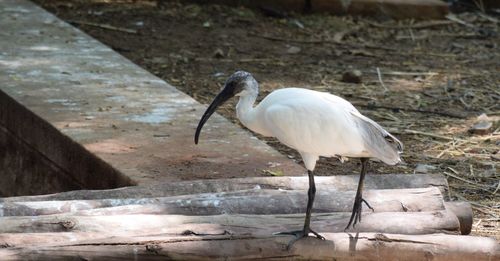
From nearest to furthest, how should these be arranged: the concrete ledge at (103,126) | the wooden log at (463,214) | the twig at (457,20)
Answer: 1. the wooden log at (463,214)
2. the concrete ledge at (103,126)
3. the twig at (457,20)

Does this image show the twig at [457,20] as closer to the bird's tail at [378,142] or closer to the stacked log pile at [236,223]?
the stacked log pile at [236,223]

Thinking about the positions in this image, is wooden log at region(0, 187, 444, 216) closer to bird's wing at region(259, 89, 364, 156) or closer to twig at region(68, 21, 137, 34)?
bird's wing at region(259, 89, 364, 156)

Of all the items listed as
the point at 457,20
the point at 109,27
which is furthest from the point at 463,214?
the point at 457,20

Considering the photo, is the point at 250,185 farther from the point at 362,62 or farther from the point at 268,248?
the point at 362,62

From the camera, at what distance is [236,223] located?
Result: 168 inches

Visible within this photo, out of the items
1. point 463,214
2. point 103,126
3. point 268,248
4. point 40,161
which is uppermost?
point 268,248

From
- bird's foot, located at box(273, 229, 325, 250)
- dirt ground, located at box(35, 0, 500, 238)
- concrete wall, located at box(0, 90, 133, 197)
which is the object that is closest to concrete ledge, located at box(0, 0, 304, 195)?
concrete wall, located at box(0, 90, 133, 197)

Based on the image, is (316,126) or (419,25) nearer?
(316,126)

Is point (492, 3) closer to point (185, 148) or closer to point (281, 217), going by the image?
point (185, 148)

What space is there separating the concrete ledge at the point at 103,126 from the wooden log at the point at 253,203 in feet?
2.03

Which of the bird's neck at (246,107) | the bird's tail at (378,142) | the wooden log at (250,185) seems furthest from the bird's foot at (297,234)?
the wooden log at (250,185)

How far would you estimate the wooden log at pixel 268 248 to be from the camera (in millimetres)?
3957

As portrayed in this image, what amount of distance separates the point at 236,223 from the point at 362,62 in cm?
486

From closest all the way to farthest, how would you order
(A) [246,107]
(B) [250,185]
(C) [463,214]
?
(A) [246,107] → (C) [463,214] → (B) [250,185]
